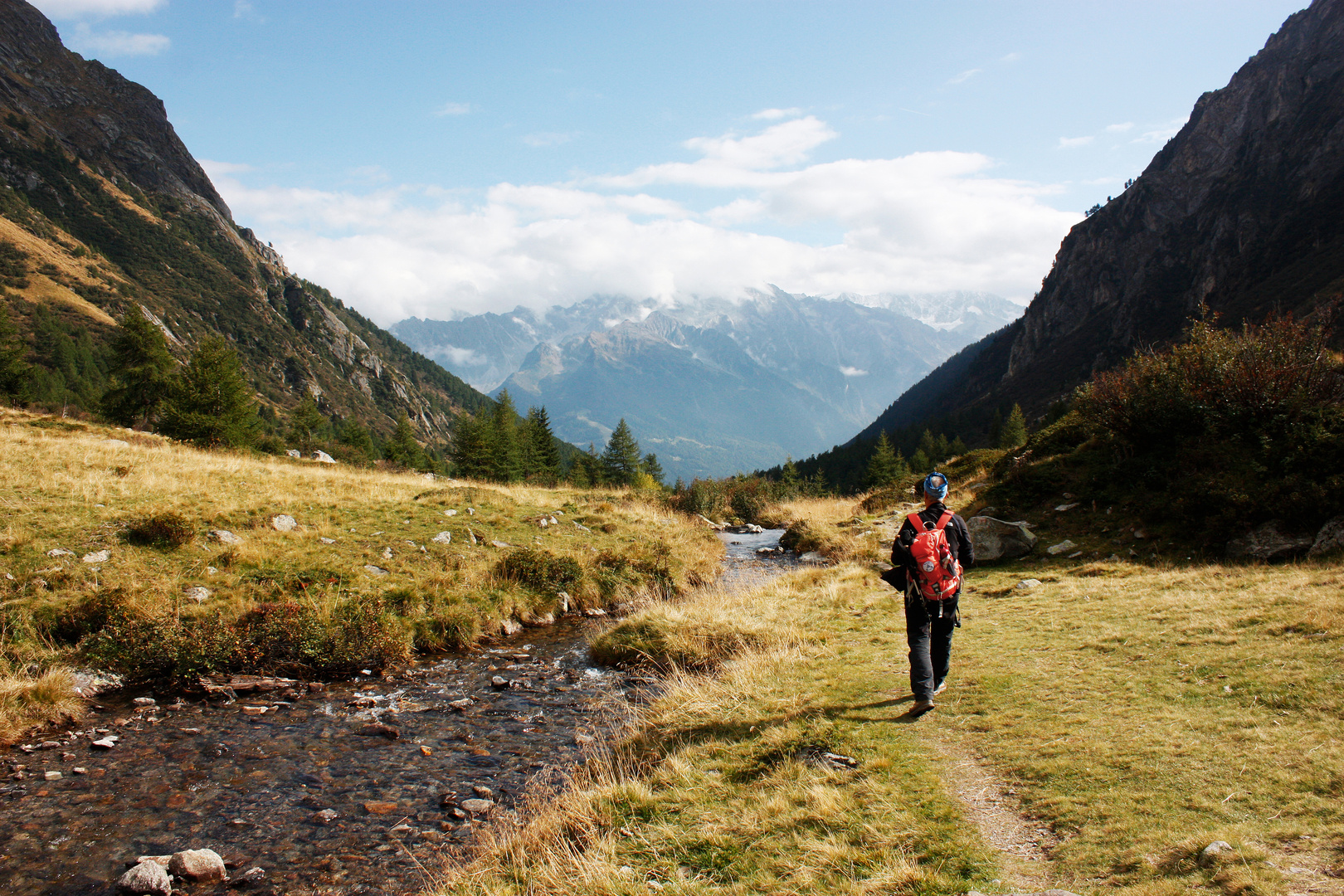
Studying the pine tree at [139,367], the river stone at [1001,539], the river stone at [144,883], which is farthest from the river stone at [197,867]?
the pine tree at [139,367]

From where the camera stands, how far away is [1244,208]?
13525 centimetres

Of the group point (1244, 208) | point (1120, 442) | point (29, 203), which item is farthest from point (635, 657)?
point (29, 203)

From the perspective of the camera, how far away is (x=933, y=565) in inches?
311

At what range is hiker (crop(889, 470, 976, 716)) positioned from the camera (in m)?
7.91

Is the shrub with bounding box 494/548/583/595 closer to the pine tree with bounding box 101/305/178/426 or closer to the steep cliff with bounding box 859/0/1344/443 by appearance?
the pine tree with bounding box 101/305/178/426

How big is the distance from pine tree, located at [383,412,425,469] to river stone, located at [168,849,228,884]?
7518 centimetres

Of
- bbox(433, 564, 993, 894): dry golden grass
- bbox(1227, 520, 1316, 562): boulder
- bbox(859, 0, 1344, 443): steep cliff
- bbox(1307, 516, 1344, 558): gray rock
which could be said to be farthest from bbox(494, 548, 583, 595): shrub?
bbox(859, 0, 1344, 443): steep cliff

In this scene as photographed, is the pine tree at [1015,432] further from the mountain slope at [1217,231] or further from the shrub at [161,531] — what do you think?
the shrub at [161,531]

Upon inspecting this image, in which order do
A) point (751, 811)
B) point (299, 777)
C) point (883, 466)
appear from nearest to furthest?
point (751, 811) → point (299, 777) → point (883, 466)

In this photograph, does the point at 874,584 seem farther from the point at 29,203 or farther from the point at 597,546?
the point at 29,203

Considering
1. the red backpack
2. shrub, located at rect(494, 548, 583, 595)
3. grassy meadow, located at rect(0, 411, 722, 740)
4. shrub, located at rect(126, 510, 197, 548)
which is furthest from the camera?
shrub, located at rect(494, 548, 583, 595)

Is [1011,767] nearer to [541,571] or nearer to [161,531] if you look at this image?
[541,571]

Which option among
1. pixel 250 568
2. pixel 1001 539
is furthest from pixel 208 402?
pixel 1001 539

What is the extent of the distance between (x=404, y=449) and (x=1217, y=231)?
18252cm
